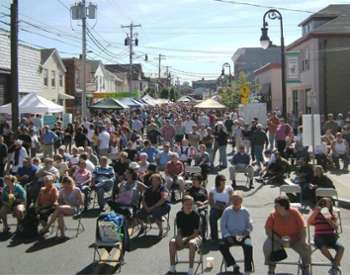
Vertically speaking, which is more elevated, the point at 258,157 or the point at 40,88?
the point at 40,88

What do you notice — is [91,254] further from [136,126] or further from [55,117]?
[55,117]

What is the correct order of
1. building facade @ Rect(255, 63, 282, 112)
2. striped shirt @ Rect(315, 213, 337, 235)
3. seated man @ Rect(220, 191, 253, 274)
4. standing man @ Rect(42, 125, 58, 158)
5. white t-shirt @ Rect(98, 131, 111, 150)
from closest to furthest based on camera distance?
1. seated man @ Rect(220, 191, 253, 274)
2. striped shirt @ Rect(315, 213, 337, 235)
3. white t-shirt @ Rect(98, 131, 111, 150)
4. standing man @ Rect(42, 125, 58, 158)
5. building facade @ Rect(255, 63, 282, 112)

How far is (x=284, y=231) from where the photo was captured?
876cm

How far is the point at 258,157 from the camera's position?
21.2 metres

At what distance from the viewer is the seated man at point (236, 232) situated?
29.2 ft

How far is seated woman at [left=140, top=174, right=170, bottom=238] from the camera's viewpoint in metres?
11.8

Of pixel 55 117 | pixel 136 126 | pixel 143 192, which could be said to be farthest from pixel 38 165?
pixel 55 117

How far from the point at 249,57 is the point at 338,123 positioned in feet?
299

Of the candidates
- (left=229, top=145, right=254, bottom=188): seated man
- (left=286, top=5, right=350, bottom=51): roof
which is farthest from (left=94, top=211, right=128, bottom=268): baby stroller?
(left=286, top=5, right=350, bottom=51): roof

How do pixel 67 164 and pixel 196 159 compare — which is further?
pixel 196 159

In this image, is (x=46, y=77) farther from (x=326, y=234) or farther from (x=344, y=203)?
(x=326, y=234)

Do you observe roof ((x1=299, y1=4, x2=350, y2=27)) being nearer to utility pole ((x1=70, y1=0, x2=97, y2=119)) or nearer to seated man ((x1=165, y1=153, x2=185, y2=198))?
utility pole ((x1=70, y1=0, x2=97, y2=119))

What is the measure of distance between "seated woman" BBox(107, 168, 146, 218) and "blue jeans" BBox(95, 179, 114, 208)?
182cm

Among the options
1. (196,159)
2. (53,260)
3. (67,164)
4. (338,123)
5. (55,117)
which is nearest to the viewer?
(53,260)
